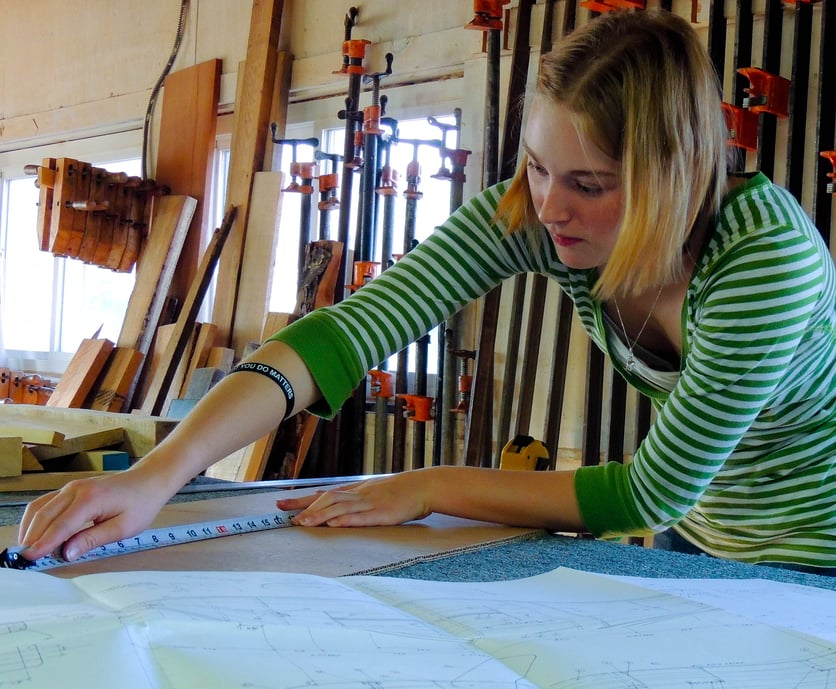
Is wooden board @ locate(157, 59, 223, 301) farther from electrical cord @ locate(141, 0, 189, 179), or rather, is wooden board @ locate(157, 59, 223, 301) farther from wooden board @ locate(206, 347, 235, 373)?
wooden board @ locate(206, 347, 235, 373)

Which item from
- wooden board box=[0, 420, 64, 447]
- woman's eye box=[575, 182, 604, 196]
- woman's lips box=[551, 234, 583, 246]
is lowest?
wooden board box=[0, 420, 64, 447]

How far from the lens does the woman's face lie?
1.02 m

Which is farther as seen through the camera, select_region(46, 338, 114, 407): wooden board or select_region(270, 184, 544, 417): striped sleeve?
select_region(46, 338, 114, 407): wooden board

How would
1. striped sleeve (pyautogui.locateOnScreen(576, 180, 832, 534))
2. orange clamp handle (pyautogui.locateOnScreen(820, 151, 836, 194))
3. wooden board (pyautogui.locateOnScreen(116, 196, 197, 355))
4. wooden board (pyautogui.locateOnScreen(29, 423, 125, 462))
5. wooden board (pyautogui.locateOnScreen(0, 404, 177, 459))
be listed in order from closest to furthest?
striped sleeve (pyautogui.locateOnScreen(576, 180, 832, 534)) → wooden board (pyautogui.locateOnScreen(29, 423, 125, 462)) → wooden board (pyautogui.locateOnScreen(0, 404, 177, 459)) → orange clamp handle (pyautogui.locateOnScreen(820, 151, 836, 194)) → wooden board (pyautogui.locateOnScreen(116, 196, 197, 355))

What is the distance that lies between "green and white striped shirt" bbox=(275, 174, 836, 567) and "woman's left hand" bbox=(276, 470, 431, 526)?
11cm

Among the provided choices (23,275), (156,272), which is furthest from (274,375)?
(23,275)

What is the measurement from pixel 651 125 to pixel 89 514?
0.71m

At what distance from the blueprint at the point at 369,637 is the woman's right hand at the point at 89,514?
0.13 meters

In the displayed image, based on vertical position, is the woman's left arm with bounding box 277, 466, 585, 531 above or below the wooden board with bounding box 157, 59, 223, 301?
below

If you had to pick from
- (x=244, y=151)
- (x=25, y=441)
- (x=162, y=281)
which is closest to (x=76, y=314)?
(x=162, y=281)

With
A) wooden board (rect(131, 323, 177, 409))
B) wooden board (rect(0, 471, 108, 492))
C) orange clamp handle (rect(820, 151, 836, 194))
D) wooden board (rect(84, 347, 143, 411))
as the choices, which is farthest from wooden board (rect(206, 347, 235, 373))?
orange clamp handle (rect(820, 151, 836, 194))

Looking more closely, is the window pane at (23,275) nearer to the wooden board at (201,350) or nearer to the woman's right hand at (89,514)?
the wooden board at (201,350)

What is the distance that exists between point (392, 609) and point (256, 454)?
8.66 ft

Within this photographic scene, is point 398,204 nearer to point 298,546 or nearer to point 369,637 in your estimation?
point 298,546
